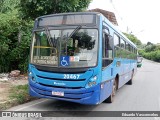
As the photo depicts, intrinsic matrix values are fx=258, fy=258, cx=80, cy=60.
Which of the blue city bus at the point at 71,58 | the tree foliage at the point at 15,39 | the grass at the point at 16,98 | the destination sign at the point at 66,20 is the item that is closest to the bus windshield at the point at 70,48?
the blue city bus at the point at 71,58

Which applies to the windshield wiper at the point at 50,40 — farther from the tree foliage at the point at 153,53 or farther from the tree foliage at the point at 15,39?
the tree foliage at the point at 153,53

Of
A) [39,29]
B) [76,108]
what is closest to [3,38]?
[39,29]

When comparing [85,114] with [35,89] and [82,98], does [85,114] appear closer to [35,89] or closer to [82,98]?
[82,98]

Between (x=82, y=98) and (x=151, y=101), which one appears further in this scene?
(x=151, y=101)

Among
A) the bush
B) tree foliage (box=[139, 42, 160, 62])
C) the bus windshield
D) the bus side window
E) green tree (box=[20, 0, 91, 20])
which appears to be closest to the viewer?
the bus windshield

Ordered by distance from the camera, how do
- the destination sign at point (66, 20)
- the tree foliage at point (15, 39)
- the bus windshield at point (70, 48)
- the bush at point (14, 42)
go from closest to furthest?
the bus windshield at point (70, 48) → the destination sign at point (66, 20) → the tree foliage at point (15, 39) → the bush at point (14, 42)

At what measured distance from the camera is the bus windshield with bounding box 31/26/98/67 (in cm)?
713

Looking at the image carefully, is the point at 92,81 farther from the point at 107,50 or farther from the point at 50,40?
the point at 50,40

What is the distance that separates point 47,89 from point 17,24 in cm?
856

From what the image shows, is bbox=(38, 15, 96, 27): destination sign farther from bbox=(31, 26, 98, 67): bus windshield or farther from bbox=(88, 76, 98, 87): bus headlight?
bbox=(88, 76, 98, 87): bus headlight

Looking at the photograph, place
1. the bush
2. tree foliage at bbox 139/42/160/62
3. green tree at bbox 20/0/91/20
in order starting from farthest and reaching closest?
tree foliage at bbox 139/42/160/62 → the bush → green tree at bbox 20/0/91/20

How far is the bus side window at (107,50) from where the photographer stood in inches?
299

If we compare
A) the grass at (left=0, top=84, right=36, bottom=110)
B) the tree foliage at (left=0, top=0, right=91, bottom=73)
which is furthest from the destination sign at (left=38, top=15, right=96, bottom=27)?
the tree foliage at (left=0, top=0, right=91, bottom=73)

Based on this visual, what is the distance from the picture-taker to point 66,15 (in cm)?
773
